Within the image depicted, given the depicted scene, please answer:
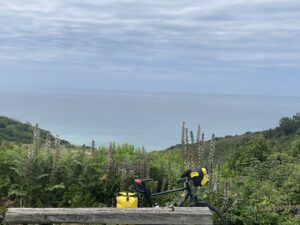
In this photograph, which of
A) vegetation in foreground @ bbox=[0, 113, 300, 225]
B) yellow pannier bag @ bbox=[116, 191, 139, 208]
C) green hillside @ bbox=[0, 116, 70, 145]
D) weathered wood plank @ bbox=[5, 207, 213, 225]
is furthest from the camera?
green hillside @ bbox=[0, 116, 70, 145]

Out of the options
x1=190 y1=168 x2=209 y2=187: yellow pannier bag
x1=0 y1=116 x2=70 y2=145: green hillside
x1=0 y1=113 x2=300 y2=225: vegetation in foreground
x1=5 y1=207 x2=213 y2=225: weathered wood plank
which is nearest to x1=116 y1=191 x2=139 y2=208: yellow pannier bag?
x1=5 y1=207 x2=213 y2=225: weathered wood plank

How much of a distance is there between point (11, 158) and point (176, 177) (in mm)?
2798

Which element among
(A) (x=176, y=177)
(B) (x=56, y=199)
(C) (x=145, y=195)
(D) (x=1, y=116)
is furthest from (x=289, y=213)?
(D) (x=1, y=116)

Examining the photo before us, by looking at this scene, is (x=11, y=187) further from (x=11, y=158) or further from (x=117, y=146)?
(x=117, y=146)

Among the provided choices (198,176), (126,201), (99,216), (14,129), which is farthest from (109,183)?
(14,129)

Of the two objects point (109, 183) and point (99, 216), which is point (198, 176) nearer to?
point (99, 216)

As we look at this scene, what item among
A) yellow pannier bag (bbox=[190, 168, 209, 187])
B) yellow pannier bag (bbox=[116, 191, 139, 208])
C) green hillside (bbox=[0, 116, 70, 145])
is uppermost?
green hillside (bbox=[0, 116, 70, 145])

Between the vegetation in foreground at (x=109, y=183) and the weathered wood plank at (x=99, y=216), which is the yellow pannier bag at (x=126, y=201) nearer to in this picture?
the weathered wood plank at (x=99, y=216)

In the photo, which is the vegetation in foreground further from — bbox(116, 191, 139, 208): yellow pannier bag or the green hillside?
the green hillside

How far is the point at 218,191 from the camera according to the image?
7430 mm

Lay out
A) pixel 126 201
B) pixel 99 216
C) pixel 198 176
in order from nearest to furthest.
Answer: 1. pixel 99 216
2. pixel 126 201
3. pixel 198 176

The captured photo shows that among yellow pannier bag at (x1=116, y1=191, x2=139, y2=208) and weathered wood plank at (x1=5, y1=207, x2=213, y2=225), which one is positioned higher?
yellow pannier bag at (x1=116, y1=191, x2=139, y2=208)

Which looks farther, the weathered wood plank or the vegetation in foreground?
the vegetation in foreground

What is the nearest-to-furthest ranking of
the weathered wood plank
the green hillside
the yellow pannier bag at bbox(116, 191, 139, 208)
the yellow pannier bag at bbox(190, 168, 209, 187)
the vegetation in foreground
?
1. the weathered wood plank
2. the yellow pannier bag at bbox(116, 191, 139, 208)
3. the yellow pannier bag at bbox(190, 168, 209, 187)
4. the vegetation in foreground
5. the green hillside
